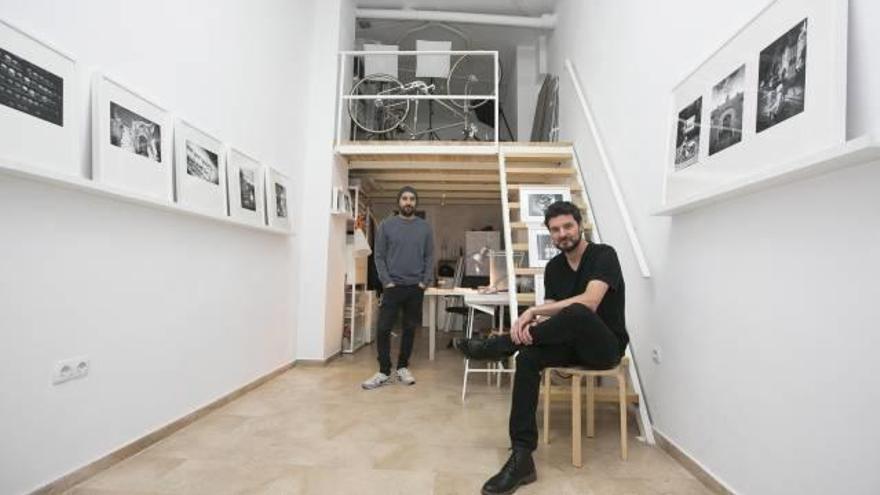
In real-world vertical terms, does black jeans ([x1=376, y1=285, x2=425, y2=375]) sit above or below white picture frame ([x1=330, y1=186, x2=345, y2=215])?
below

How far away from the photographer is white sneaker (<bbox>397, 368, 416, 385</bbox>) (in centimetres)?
327

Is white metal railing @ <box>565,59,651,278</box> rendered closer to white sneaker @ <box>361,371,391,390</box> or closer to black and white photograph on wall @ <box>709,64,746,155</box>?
black and white photograph on wall @ <box>709,64,746,155</box>

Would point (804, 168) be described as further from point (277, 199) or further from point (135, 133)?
point (277, 199)

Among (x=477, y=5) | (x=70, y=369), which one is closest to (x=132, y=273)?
(x=70, y=369)

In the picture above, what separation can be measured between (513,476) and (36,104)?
2235 millimetres

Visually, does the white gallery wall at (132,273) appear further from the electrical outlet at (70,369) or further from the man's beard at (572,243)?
the man's beard at (572,243)

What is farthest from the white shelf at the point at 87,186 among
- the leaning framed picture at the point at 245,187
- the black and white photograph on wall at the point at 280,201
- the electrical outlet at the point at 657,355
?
the electrical outlet at the point at 657,355

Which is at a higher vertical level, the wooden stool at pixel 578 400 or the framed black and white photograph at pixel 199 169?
the framed black and white photograph at pixel 199 169

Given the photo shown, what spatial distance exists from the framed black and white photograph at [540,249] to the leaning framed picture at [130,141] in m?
2.37

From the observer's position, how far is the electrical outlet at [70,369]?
1542mm

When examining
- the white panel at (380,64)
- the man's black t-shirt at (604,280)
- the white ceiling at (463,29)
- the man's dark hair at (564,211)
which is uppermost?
the white ceiling at (463,29)

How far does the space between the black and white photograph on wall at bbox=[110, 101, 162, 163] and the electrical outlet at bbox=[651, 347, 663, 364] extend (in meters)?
2.74

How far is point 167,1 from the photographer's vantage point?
6.85 ft

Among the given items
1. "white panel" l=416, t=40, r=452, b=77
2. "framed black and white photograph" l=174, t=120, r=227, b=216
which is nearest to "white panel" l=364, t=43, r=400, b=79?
A: "white panel" l=416, t=40, r=452, b=77
